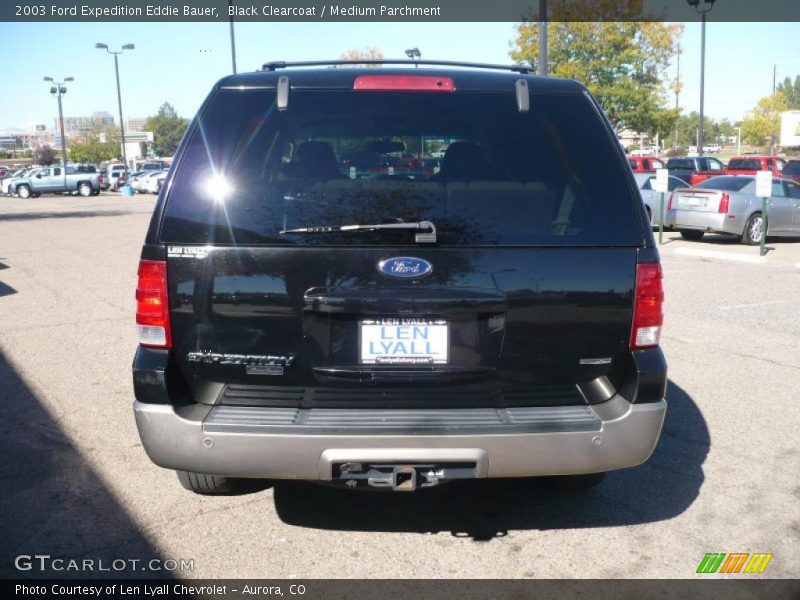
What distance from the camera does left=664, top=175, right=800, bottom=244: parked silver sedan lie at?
15.7 meters

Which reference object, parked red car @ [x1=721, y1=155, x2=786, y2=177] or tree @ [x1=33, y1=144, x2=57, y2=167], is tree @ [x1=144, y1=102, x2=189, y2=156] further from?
parked red car @ [x1=721, y1=155, x2=786, y2=177]

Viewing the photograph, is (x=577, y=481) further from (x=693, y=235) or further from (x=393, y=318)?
(x=693, y=235)

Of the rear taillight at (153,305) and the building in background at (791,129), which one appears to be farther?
the building in background at (791,129)

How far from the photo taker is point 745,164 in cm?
2930

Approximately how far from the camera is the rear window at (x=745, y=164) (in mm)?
28922

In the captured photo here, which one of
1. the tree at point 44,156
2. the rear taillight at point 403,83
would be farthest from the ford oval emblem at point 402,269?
the tree at point 44,156

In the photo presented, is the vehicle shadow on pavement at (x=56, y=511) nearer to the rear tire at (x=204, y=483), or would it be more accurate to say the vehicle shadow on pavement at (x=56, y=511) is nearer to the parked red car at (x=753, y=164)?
the rear tire at (x=204, y=483)

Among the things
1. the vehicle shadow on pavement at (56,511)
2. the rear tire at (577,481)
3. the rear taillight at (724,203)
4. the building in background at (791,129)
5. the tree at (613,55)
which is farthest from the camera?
the building in background at (791,129)

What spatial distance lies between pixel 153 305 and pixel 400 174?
3.69 feet

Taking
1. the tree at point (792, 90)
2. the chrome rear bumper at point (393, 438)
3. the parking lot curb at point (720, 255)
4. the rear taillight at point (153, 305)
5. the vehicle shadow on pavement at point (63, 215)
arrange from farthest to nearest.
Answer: the tree at point (792, 90) < the vehicle shadow on pavement at point (63, 215) < the parking lot curb at point (720, 255) < the rear taillight at point (153, 305) < the chrome rear bumper at point (393, 438)

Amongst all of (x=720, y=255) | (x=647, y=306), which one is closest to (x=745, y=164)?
(x=720, y=255)

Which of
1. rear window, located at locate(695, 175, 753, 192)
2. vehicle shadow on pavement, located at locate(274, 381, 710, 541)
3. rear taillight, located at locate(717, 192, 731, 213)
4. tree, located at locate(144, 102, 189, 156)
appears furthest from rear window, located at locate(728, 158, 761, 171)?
tree, located at locate(144, 102, 189, 156)

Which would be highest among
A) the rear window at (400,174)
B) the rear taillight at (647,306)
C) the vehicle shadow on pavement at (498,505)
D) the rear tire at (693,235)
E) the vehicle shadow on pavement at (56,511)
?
the rear window at (400,174)

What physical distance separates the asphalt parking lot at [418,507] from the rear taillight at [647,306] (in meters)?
0.98
